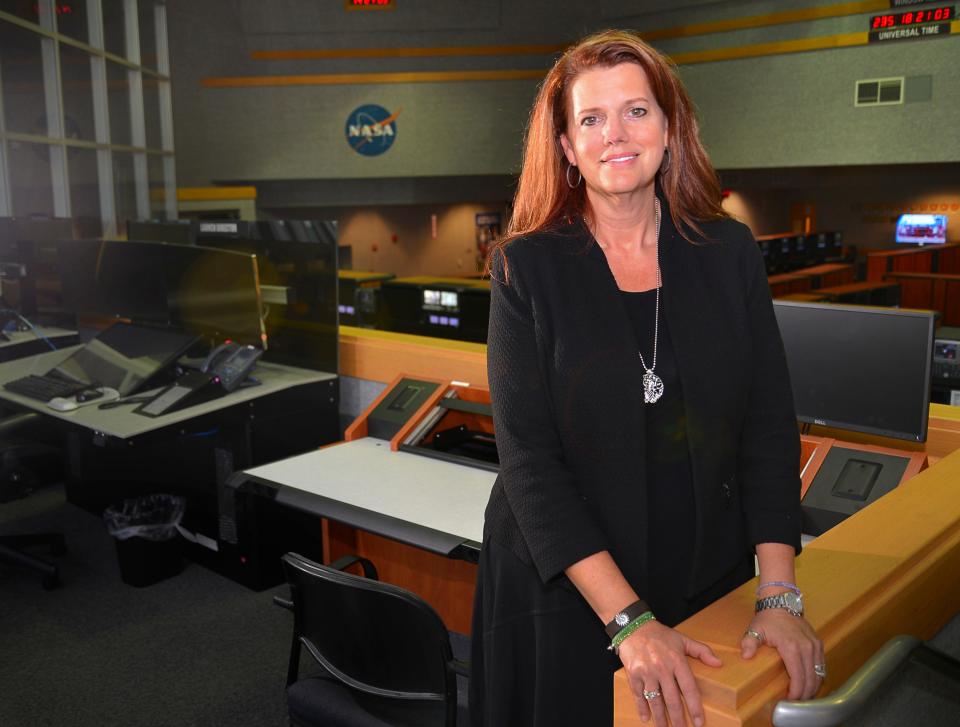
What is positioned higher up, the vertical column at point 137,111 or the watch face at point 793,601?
the vertical column at point 137,111

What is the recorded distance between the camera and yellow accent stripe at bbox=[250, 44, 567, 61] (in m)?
9.43

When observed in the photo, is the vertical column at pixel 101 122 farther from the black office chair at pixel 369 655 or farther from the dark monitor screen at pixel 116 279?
the black office chair at pixel 369 655

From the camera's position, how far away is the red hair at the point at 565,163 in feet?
3.88

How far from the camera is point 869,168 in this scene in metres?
9.52

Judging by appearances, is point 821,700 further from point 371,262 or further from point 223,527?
point 371,262

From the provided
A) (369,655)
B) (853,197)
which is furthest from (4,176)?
(853,197)

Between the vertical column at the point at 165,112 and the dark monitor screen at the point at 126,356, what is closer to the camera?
the dark monitor screen at the point at 126,356

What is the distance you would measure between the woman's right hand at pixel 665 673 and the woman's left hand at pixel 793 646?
56 mm

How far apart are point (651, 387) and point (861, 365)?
43.1 inches

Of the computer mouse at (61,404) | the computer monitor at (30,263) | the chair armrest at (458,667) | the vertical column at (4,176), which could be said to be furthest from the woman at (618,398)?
the vertical column at (4,176)

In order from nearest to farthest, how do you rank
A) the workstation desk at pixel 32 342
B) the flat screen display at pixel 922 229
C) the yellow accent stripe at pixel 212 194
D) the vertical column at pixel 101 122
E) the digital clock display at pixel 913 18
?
the workstation desk at pixel 32 342, the vertical column at pixel 101 122, the digital clock display at pixel 913 18, the yellow accent stripe at pixel 212 194, the flat screen display at pixel 922 229

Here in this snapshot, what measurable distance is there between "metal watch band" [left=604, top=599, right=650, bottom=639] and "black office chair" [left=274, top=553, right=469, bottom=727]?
502 mm

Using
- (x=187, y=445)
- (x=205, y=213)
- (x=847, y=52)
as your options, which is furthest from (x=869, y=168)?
(x=187, y=445)

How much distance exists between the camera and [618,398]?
44.2 inches
